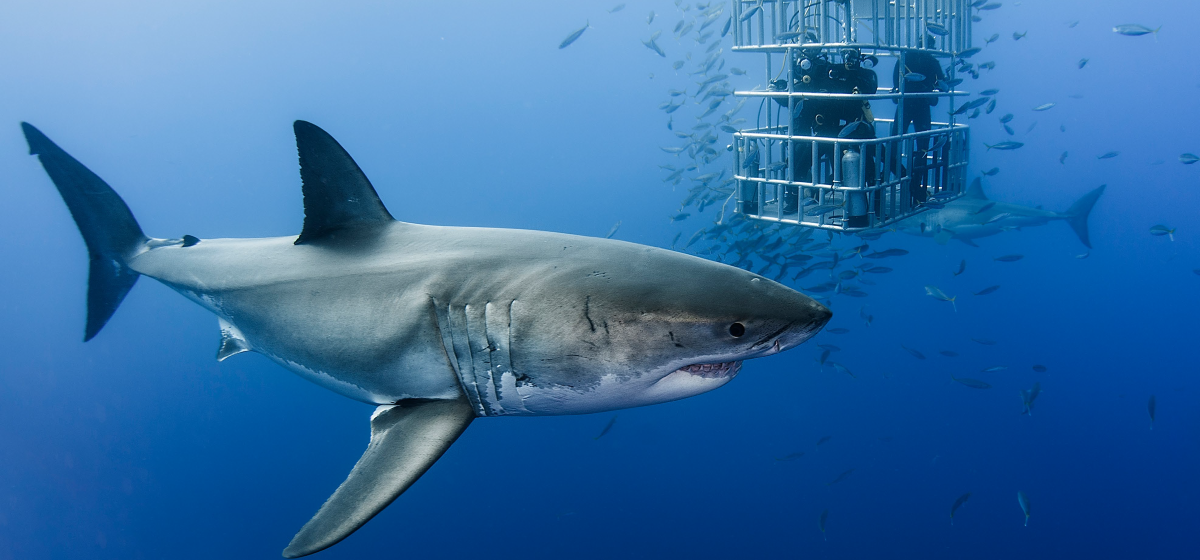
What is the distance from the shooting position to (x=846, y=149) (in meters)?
4.93

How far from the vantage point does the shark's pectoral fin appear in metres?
1.65

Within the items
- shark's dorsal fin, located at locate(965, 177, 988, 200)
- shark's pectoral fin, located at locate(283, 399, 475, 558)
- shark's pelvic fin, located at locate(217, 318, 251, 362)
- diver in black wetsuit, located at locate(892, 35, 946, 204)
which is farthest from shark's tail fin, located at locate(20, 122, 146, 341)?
shark's dorsal fin, located at locate(965, 177, 988, 200)

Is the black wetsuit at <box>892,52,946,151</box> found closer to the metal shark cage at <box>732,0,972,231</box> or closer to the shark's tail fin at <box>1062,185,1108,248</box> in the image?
the metal shark cage at <box>732,0,972,231</box>

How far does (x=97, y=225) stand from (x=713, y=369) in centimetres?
378

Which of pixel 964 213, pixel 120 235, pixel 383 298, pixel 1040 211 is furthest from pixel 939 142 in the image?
pixel 120 235

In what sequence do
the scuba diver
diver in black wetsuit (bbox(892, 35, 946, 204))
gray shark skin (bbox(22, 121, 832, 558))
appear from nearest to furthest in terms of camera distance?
gray shark skin (bbox(22, 121, 832, 558))
the scuba diver
diver in black wetsuit (bbox(892, 35, 946, 204))

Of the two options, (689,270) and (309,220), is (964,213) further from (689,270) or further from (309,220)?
(309,220)

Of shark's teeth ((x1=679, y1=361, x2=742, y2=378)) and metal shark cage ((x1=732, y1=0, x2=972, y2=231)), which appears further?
metal shark cage ((x1=732, y1=0, x2=972, y2=231))

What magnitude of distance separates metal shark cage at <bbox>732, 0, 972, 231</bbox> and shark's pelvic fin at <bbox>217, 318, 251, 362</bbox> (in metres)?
3.99

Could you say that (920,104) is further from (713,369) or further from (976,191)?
(713,369)

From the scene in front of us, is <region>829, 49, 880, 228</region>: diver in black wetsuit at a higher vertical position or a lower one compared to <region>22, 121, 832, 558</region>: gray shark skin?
higher

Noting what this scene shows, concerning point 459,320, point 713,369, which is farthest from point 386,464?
point 713,369

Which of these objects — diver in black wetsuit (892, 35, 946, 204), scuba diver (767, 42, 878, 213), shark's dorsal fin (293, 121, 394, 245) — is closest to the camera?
shark's dorsal fin (293, 121, 394, 245)

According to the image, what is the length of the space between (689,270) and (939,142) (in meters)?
5.49
